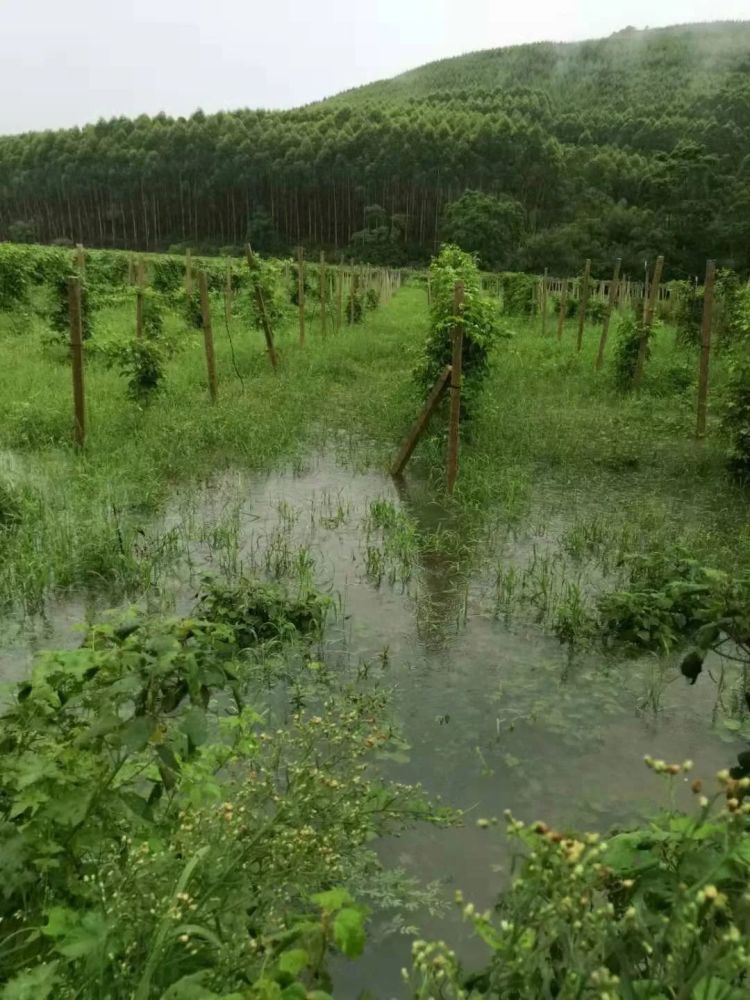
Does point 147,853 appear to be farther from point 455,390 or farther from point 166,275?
point 166,275

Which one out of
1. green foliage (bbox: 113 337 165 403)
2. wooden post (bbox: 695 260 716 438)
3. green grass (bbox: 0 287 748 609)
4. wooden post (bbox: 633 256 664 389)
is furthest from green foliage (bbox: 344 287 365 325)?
wooden post (bbox: 695 260 716 438)

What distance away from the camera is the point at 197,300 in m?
17.8

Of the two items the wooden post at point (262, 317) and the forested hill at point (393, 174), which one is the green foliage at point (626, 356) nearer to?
the wooden post at point (262, 317)

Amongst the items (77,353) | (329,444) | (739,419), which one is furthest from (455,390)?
(77,353)

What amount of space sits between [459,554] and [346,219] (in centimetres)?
7090

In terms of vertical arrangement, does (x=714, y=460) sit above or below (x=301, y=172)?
below

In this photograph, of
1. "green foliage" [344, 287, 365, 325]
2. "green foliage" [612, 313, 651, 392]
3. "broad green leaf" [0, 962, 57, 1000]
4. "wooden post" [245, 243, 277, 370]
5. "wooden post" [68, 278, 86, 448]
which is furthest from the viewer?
"green foliage" [344, 287, 365, 325]

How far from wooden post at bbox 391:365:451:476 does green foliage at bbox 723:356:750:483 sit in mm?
3558

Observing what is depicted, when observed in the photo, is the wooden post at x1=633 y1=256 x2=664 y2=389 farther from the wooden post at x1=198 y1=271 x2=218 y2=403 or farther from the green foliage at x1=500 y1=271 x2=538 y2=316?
the green foliage at x1=500 y1=271 x2=538 y2=316

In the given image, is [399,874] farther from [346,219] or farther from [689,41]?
[689,41]

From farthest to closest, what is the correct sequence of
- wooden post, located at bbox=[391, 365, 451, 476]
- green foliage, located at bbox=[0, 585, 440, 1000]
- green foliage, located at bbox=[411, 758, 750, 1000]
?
1. wooden post, located at bbox=[391, 365, 451, 476]
2. green foliage, located at bbox=[0, 585, 440, 1000]
3. green foliage, located at bbox=[411, 758, 750, 1000]

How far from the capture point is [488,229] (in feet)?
162

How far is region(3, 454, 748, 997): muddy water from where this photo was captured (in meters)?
3.45

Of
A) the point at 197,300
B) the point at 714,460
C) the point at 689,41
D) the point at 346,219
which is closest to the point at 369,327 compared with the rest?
the point at 197,300
